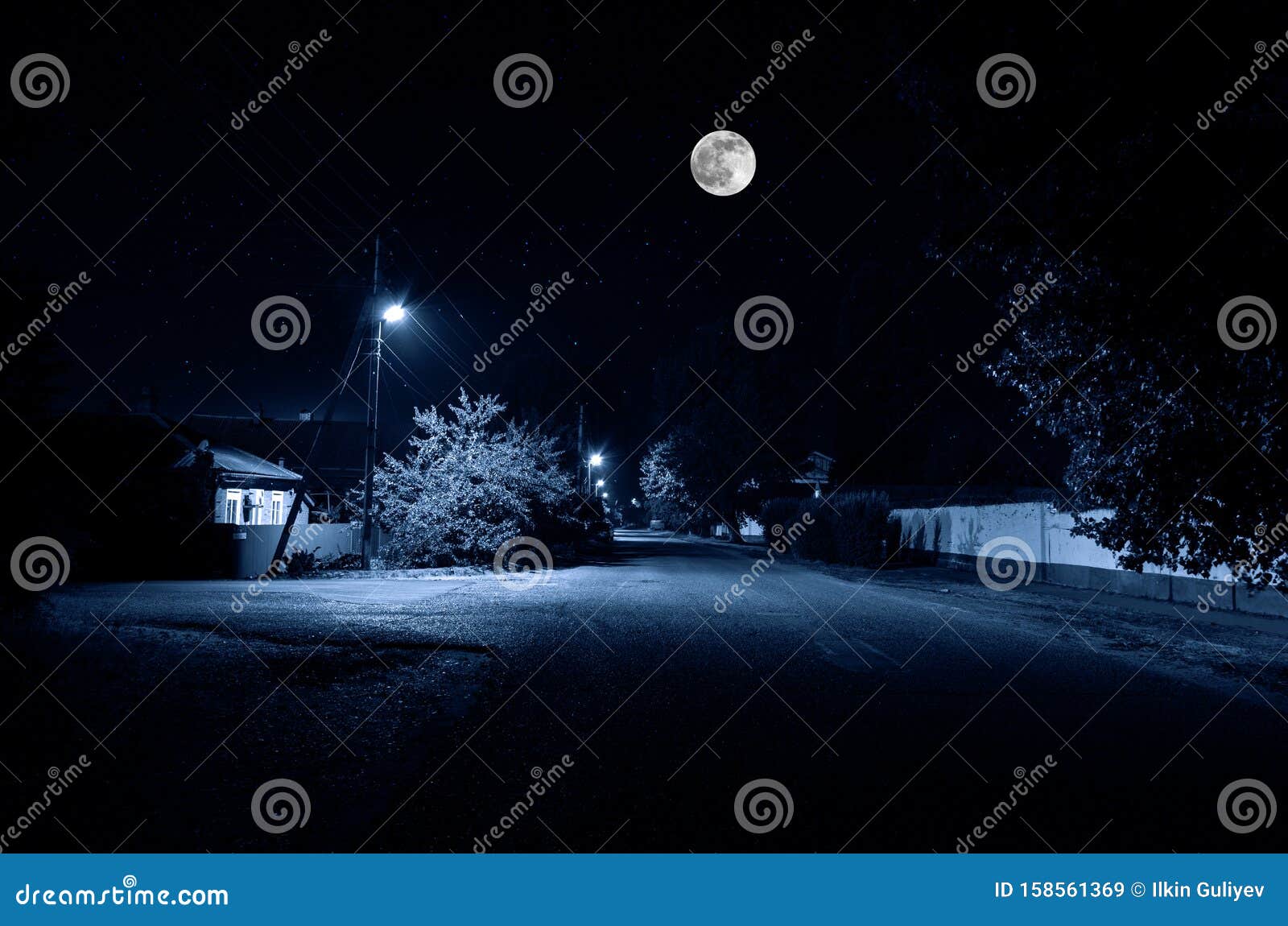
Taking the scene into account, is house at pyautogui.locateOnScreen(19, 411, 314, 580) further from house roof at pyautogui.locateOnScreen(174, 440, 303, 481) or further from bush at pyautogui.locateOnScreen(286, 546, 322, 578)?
bush at pyautogui.locateOnScreen(286, 546, 322, 578)

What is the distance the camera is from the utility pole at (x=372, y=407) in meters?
21.2

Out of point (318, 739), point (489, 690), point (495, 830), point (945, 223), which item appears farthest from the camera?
point (945, 223)

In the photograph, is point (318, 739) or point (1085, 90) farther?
point (1085, 90)

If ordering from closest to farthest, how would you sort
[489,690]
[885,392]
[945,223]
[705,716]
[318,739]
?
[318,739] < [705,716] < [489,690] < [945,223] < [885,392]

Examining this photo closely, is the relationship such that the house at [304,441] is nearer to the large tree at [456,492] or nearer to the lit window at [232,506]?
the lit window at [232,506]

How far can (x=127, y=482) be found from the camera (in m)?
23.8

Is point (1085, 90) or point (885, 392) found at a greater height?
point (885, 392)

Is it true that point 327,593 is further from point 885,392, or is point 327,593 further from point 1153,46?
point 885,392

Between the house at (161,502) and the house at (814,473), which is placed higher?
the house at (814,473)

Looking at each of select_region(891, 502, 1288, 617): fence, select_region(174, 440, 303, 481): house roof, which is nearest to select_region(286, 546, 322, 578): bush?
select_region(174, 440, 303, 481): house roof

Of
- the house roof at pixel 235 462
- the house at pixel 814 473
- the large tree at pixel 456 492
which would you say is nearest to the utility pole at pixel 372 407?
the large tree at pixel 456 492

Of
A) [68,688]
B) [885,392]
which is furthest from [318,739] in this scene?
[885,392]

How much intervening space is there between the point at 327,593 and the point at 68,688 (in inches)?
391

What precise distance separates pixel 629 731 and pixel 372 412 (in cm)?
1771
